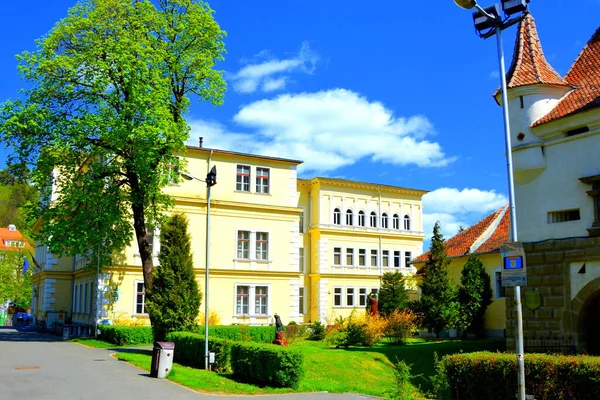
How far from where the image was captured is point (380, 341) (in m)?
32.3

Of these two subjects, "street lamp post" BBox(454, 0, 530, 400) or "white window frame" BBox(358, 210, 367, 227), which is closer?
"street lamp post" BBox(454, 0, 530, 400)

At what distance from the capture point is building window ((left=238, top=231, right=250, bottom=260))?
39.7m

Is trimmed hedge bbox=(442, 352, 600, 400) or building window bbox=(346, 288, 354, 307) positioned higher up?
building window bbox=(346, 288, 354, 307)

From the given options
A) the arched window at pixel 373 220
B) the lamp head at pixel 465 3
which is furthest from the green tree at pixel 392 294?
the lamp head at pixel 465 3

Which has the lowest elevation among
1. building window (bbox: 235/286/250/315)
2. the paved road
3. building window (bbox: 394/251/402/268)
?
the paved road

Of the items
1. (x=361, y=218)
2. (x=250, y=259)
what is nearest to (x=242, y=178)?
(x=250, y=259)

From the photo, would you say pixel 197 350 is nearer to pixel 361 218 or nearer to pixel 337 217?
pixel 337 217

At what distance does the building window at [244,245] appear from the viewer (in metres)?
39.7

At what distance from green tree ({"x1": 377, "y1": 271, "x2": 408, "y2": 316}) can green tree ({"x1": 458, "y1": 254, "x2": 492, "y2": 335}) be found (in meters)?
6.06

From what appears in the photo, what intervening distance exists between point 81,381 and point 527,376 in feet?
40.4

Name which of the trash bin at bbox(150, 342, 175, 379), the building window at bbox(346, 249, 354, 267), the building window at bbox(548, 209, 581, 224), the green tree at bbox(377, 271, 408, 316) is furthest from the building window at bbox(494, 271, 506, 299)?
the trash bin at bbox(150, 342, 175, 379)

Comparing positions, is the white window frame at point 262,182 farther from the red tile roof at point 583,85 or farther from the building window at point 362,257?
the red tile roof at point 583,85

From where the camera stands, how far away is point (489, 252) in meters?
35.9

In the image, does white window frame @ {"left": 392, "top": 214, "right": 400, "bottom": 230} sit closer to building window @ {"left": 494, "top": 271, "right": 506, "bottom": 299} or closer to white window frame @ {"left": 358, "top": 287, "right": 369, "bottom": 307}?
white window frame @ {"left": 358, "top": 287, "right": 369, "bottom": 307}
